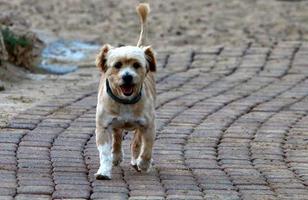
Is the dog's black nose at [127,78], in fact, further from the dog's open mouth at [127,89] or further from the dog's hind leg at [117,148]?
the dog's hind leg at [117,148]

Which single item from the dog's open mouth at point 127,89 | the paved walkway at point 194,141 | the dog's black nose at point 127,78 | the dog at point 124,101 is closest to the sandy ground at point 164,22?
the paved walkway at point 194,141

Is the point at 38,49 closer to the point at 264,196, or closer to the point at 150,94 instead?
the point at 150,94

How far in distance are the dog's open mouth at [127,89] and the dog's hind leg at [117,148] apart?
51cm

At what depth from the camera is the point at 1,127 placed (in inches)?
386

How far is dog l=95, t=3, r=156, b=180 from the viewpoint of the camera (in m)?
8.10

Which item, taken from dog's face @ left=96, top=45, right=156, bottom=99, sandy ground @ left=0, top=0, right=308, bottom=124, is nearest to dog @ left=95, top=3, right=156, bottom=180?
dog's face @ left=96, top=45, right=156, bottom=99

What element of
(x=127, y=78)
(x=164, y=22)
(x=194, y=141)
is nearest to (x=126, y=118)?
(x=127, y=78)

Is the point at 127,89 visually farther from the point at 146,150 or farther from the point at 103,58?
the point at 146,150

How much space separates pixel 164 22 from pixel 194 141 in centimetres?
823

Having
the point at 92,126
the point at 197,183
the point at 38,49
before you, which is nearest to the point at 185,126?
the point at 92,126

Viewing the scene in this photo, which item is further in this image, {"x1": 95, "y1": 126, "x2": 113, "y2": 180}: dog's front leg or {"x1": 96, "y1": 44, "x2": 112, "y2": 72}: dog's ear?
{"x1": 96, "y1": 44, "x2": 112, "y2": 72}: dog's ear

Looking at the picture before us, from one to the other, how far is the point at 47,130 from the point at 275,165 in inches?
80.7

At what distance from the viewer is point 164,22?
696 inches

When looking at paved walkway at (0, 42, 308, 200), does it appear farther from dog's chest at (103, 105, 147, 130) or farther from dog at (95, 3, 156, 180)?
dog's chest at (103, 105, 147, 130)
